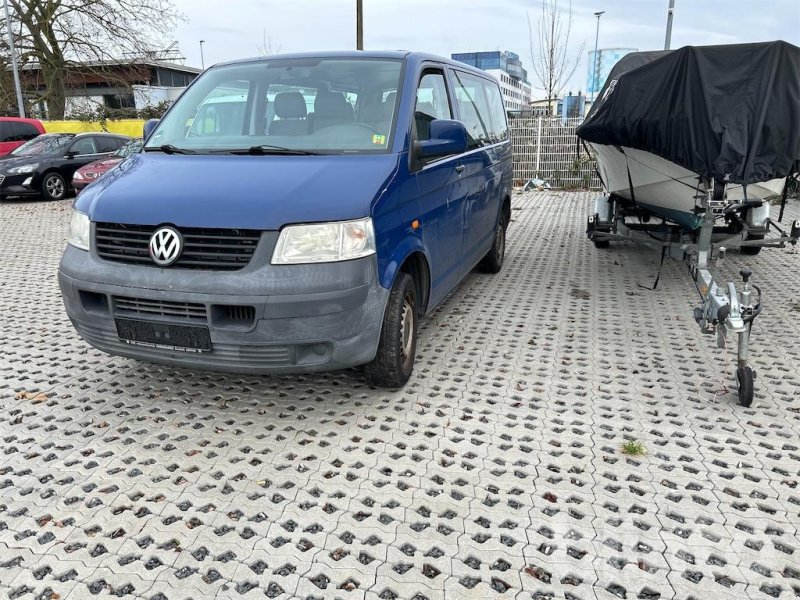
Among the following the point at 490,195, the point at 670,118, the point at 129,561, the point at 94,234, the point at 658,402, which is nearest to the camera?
the point at 129,561

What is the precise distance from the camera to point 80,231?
358 cm

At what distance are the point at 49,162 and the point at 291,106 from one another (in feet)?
43.3

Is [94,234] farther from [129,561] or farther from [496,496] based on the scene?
[496,496]

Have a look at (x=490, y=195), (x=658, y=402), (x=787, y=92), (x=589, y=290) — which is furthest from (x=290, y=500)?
(x=787, y=92)

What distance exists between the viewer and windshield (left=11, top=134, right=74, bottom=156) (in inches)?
586

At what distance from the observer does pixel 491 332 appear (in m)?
5.11

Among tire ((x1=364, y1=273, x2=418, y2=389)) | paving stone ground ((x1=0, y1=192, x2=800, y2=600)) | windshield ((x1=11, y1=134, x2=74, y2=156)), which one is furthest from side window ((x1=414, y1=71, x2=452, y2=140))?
windshield ((x1=11, y1=134, x2=74, y2=156))

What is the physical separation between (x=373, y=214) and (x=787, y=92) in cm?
385

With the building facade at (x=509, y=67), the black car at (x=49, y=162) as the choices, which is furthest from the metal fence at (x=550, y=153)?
the building facade at (x=509, y=67)

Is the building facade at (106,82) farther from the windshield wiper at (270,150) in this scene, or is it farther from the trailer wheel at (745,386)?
the trailer wheel at (745,386)

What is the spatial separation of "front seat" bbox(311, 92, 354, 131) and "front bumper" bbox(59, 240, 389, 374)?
1.18m

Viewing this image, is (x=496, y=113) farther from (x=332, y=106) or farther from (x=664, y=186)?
(x=332, y=106)

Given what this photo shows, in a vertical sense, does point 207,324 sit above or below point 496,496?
above

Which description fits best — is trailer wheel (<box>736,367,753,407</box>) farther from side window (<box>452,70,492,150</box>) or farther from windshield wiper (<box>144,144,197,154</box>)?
windshield wiper (<box>144,144,197,154</box>)
